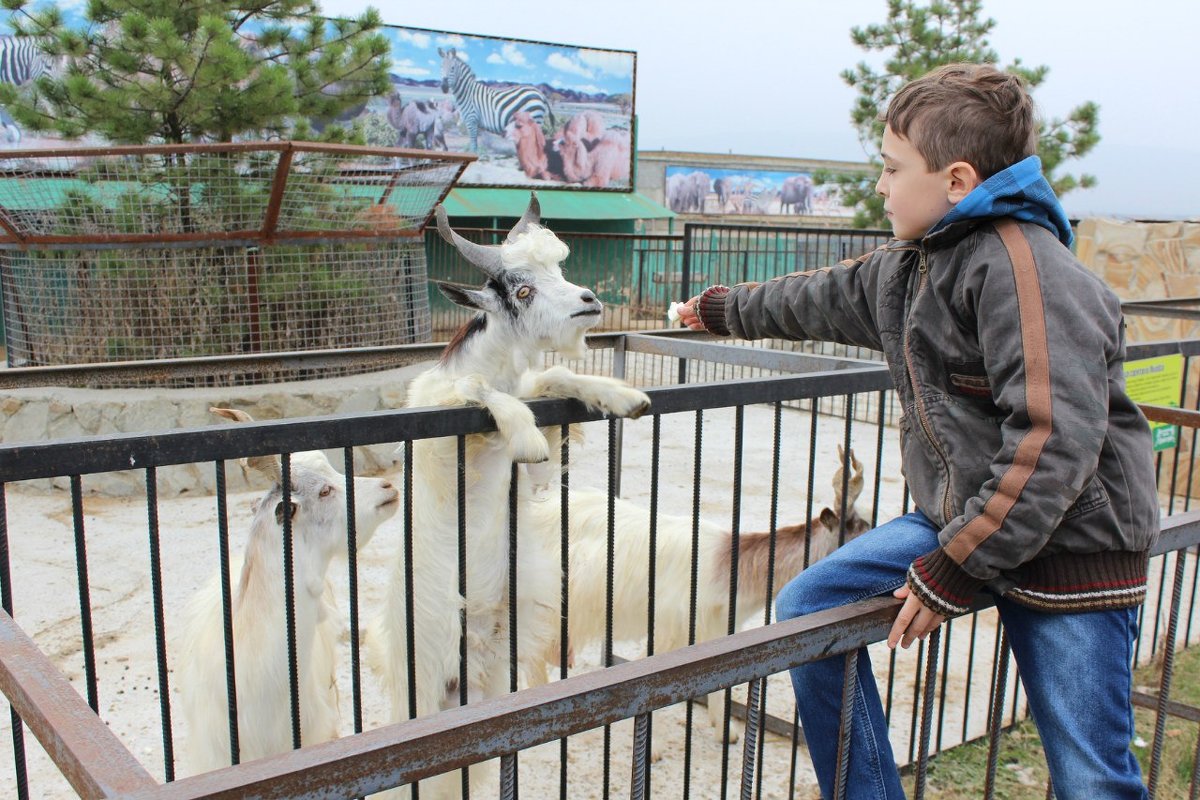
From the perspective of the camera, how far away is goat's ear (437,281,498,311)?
3314 millimetres

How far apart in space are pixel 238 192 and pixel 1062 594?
829 centimetres

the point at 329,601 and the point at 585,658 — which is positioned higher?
the point at 329,601

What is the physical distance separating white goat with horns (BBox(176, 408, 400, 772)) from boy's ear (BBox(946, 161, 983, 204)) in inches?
77.2

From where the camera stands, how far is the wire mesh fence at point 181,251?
28.3 ft

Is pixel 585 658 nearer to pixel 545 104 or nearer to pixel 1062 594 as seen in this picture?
pixel 1062 594

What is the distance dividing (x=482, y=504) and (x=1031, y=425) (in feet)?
6.12

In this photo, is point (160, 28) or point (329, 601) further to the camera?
point (160, 28)

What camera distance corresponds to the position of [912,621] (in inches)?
76.1

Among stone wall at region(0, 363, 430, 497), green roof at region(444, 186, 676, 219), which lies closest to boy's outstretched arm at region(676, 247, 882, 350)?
stone wall at region(0, 363, 430, 497)

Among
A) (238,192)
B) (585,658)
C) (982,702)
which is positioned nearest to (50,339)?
(238,192)

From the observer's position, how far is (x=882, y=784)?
2.16 m

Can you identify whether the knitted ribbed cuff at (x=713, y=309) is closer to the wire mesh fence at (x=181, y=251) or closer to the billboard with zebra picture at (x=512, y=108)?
the wire mesh fence at (x=181, y=251)

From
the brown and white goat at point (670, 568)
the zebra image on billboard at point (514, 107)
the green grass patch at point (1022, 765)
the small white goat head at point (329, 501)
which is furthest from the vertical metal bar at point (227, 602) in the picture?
the zebra image on billboard at point (514, 107)

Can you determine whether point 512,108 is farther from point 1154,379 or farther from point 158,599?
point 158,599
